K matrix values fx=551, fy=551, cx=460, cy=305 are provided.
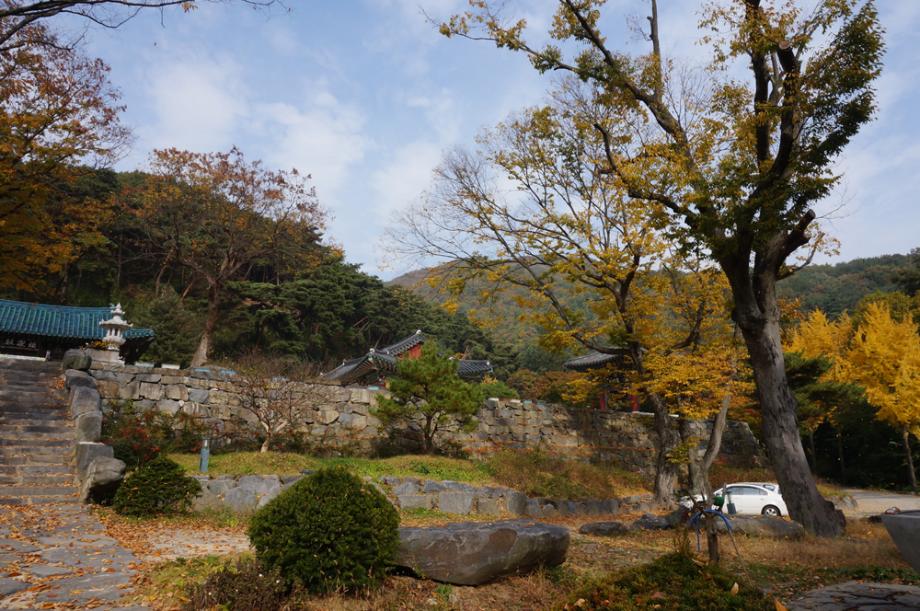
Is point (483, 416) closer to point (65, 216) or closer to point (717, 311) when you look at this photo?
point (717, 311)

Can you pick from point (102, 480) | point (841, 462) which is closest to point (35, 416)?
point (102, 480)

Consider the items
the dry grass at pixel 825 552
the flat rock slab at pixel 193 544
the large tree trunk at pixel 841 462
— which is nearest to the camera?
the flat rock slab at pixel 193 544

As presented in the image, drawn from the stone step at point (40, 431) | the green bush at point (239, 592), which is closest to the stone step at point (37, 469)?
the stone step at point (40, 431)

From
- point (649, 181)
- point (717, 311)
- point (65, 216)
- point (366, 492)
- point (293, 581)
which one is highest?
point (65, 216)

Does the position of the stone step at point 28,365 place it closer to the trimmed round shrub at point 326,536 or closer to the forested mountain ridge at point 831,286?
the trimmed round shrub at point 326,536

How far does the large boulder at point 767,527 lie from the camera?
8.72m

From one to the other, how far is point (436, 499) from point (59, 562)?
7.35m

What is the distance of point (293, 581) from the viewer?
14.0 feet

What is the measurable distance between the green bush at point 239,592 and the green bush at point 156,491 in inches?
184

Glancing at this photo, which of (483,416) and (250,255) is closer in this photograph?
(483,416)

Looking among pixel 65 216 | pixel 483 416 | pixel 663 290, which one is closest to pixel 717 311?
pixel 663 290

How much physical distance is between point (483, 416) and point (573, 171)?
7.31m

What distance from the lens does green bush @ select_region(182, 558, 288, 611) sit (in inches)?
150

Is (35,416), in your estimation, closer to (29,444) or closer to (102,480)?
(29,444)
